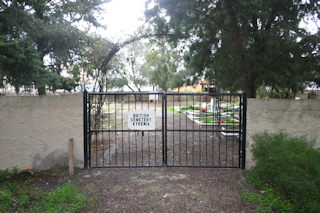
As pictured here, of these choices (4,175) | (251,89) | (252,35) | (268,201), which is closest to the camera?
(268,201)

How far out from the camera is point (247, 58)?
5.44 m

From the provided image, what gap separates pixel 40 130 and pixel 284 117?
202 inches

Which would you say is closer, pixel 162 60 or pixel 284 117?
pixel 284 117

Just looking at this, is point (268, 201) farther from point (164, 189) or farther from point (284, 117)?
point (284, 117)

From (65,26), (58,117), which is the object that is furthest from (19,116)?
(65,26)

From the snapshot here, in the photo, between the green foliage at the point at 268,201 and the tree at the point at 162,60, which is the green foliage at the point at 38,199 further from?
the tree at the point at 162,60

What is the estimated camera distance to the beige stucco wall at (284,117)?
441 centimetres

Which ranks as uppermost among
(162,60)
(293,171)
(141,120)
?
(162,60)

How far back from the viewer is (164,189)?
3.82 m

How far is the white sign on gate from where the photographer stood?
4.75 m

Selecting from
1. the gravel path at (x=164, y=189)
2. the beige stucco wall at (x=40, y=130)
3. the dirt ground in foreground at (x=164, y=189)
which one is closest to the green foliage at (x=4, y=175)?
the beige stucco wall at (x=40, y=130)

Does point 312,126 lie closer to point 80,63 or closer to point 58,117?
point 58,117

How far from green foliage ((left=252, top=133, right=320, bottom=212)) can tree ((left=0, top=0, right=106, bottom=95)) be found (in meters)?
4.61

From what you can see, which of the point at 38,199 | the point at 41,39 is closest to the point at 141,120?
the point at 38,199
